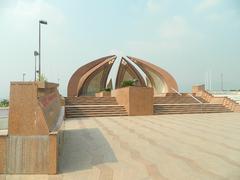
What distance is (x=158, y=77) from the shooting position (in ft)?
92.1

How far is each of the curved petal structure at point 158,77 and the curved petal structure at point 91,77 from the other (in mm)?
2890

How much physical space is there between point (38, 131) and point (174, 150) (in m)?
2.67

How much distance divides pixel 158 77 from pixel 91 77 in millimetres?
6861

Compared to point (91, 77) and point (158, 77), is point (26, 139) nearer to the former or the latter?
point (91, 77)

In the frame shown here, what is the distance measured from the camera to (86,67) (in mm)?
26453

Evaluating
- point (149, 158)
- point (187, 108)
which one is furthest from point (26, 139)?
point (187, 108)

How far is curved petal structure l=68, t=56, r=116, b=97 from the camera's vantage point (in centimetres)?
2597

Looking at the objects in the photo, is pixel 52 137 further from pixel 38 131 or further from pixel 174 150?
pixel 174 150

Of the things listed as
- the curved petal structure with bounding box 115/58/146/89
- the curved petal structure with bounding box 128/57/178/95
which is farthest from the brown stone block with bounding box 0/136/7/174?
the curved petal structure with bounding box 115/58/146/89

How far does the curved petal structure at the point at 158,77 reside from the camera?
86.5 feet

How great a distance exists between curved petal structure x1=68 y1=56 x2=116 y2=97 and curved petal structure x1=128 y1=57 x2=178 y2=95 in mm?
2890

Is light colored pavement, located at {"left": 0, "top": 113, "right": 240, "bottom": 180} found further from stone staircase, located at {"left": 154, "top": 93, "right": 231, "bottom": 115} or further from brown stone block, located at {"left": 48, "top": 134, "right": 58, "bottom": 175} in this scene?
stone staircase, located at {"left": 154, "top": 93, "right": 231, "bottom": 115}

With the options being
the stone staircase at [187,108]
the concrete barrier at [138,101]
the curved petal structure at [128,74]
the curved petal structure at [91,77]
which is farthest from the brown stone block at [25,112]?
the curved petal structure at [128,74]

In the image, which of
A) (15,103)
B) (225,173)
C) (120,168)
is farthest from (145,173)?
(15,103)
